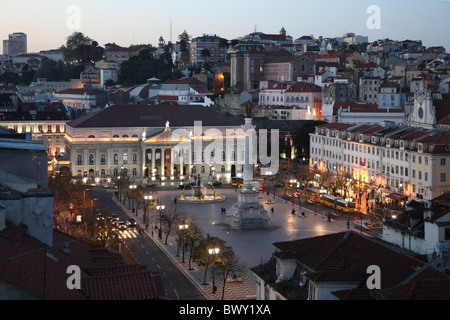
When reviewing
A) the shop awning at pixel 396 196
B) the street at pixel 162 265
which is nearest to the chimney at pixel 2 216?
the street at pixel 162 265

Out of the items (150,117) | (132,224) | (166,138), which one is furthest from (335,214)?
(150,117)

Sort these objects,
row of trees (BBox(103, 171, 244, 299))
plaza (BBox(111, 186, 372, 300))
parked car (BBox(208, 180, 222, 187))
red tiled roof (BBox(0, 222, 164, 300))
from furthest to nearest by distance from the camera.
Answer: parked car (BBox(208, 180, 222, 187)), plaza (BBox(111, 186, 372, 300)), row of trees (BBox(103, 171, 244, 299)), red tiled roof (BBox(0, 222, 164, 300))

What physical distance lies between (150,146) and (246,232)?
33.1 meters

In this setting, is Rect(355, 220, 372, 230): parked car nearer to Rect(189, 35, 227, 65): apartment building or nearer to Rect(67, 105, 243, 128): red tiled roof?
Rect(67, 105, 243, 128): red tiled roof

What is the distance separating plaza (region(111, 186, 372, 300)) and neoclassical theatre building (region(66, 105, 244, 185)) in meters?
12.5

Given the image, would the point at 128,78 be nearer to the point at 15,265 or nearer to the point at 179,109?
the point at 179,109

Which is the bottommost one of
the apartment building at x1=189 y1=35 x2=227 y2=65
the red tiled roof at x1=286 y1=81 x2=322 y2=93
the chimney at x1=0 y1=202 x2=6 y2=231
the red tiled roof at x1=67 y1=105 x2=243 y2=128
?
the chimney at x1=0 y1=202 x2=6 y2=231

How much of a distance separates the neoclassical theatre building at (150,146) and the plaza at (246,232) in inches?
493

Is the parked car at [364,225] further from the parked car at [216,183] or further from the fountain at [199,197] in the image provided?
the parked car at [216,183]

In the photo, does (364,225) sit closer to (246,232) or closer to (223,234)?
(246,232)

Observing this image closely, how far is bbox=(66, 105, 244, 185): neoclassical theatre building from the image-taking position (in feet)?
260

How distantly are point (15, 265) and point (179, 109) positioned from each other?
231ft

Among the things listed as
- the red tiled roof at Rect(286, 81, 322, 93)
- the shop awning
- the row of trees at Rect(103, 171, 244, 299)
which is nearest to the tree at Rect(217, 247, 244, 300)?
the row of trees at Rect(103, 171, 244, 299)
